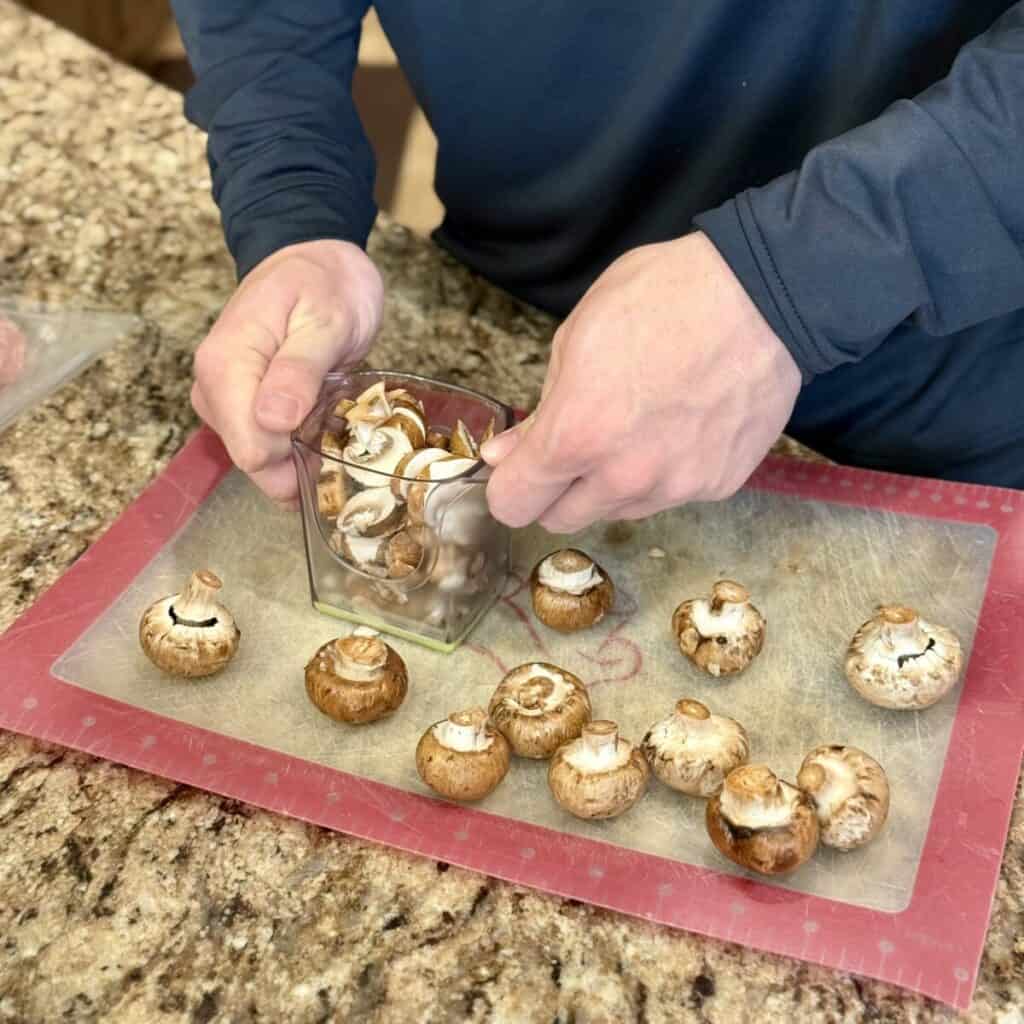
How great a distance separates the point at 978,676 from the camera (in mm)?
900

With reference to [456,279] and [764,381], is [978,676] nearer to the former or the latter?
[764,381]

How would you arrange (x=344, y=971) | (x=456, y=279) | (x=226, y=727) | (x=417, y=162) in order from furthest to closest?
(x=417, y=162), (x=456, y=279), (x=226, y=727), (x=344, y=971)

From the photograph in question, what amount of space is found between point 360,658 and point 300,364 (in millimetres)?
240

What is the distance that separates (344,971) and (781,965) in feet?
0.81

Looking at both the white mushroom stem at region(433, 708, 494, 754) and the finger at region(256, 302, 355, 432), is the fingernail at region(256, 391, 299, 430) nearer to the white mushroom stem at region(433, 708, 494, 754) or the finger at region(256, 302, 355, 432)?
the finger at region(256, 302, 355, 432)

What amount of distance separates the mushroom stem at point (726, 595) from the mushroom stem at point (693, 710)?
10 cm

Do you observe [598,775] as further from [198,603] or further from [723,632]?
[198,603]

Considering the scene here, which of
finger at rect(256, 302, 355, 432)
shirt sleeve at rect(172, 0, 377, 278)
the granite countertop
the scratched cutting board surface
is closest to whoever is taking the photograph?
the granite countertop

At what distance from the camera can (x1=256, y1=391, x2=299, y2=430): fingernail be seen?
3.00 feet

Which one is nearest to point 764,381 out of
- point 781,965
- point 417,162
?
point 781,965

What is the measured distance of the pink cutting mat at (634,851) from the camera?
0.73 m

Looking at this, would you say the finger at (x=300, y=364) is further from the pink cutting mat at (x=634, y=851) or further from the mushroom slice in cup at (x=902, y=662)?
the mushroom slice in cup at (x=902, y=662)

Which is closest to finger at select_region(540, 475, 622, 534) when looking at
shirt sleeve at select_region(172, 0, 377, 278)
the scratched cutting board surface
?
the scratched cutting board surface

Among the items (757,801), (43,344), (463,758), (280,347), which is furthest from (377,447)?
(43,344)
